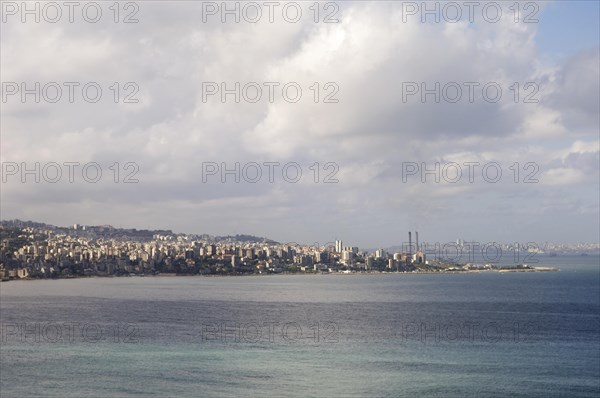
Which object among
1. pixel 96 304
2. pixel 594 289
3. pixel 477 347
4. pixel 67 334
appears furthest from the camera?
pixel 594 289

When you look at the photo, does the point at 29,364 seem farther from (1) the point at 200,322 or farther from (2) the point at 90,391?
(1) the point at 200,322

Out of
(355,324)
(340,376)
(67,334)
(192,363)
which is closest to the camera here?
(340,376)

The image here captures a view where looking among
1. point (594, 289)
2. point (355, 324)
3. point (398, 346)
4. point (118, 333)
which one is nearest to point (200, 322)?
point (118, 333)

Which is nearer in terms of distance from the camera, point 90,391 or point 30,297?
point 90,391

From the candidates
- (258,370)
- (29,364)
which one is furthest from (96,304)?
(258,370)

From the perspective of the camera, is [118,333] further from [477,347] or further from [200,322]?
[477,347]

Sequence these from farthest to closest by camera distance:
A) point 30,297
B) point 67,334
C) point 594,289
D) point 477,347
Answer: point 594,289, point 30,297, point 67,334, point 477,347
